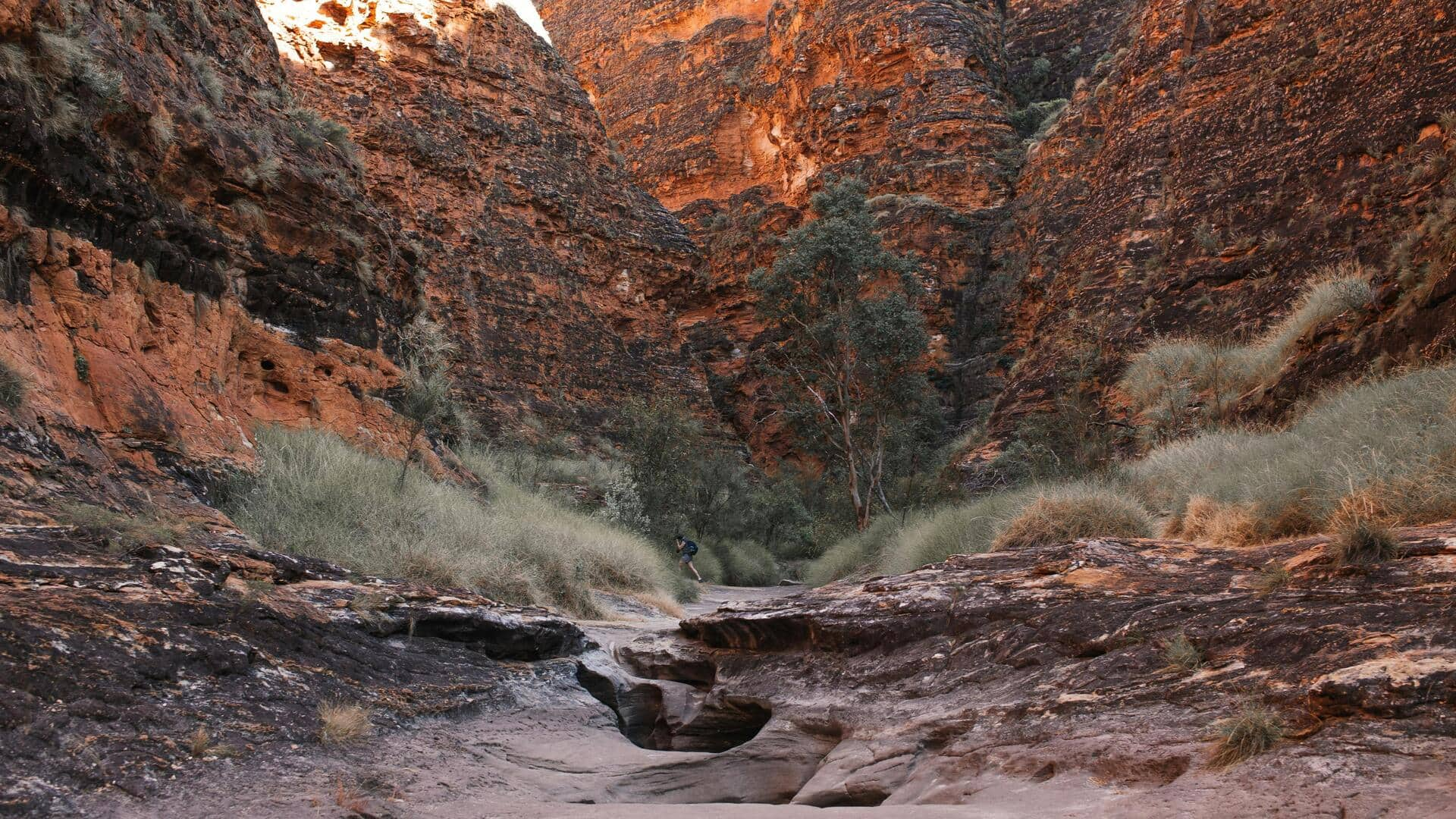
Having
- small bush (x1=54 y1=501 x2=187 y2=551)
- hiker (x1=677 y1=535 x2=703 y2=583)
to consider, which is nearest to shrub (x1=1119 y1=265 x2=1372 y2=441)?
hiker (x1=677 y1=535 x2=703 y2=583)

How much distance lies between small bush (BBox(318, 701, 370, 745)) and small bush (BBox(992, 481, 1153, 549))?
481 cm

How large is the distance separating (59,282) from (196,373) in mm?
1870

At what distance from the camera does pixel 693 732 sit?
6000mm

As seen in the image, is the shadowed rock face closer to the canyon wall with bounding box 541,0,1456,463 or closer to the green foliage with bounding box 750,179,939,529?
the canyon wall with bounding box 541,0,1456,463

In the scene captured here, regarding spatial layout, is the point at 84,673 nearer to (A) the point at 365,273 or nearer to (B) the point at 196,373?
(B) the point at 196,373

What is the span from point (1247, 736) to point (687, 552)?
1409 cm

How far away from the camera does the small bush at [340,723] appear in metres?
3.69

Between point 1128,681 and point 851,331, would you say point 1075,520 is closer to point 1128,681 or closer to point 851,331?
point 1128,681

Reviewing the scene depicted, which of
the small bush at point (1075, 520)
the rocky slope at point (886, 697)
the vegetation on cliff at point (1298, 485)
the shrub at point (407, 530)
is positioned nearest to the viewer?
the rocky slope at point (886, 697)

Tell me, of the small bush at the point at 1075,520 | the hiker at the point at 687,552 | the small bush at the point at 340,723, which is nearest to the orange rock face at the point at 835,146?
the hiker at the point at 687,552

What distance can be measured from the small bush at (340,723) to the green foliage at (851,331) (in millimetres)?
16889

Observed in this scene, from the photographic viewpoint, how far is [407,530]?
27.0 ft

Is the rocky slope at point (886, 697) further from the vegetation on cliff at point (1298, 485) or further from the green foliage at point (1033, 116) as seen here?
the green foliage at point (1033, 116)

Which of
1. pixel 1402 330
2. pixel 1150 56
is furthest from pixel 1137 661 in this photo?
pixel 1150 56
